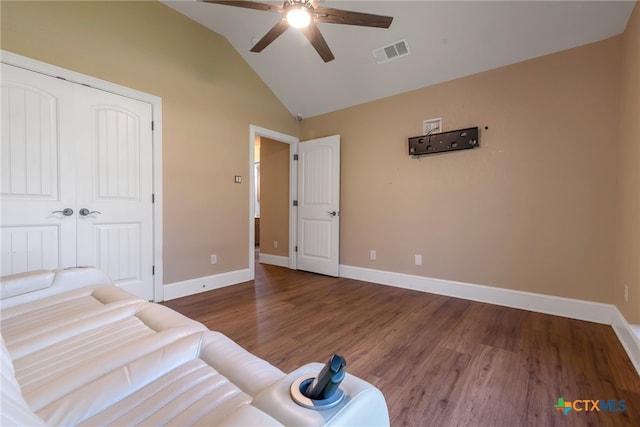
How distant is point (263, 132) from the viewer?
13.1 feet

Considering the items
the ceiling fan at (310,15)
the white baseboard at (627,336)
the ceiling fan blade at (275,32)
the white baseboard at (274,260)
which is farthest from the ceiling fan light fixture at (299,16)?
the white baseboard at (274,260)

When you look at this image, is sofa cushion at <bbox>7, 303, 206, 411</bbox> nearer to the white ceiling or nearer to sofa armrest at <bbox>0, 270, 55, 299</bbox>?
sofa armrest at <bbox>0, 270, 55, 299</bbox>

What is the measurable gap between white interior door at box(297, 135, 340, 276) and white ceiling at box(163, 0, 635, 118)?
0.71 metres

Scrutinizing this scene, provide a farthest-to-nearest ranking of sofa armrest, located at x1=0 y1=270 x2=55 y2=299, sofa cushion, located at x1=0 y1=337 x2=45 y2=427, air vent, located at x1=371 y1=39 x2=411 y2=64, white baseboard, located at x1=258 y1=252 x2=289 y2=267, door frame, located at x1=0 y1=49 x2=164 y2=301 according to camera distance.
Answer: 1. white baseboard, located at x1=258 y1=252 x2=289 y2=267
2. air vent, located at x1=371 y1=39 x2=411 y2=64
3. door frame, located at x1=0 y1=49 x2=164 y2=301
4. sofa armrest, located at x1=0 y1=270 x2=55 y2=299
5. sofa cushion, located at x1=0 y1=337 x2=45 y2=427

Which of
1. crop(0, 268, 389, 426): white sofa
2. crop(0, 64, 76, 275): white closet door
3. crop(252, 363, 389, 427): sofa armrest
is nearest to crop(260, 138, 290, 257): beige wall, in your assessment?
crop(0, 64, 76, 275): white closet door

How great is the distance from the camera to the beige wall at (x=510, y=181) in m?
2.50

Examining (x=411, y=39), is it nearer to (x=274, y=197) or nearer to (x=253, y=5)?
(x=253, y=5)

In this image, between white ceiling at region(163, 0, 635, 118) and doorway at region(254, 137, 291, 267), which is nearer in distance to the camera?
white ceiling at region(163, 0, 635, 118)

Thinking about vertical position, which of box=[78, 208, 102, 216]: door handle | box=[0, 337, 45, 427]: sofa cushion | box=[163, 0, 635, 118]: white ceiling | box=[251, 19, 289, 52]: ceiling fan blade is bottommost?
box=[0, 337, 45, 427]: sofa cushion

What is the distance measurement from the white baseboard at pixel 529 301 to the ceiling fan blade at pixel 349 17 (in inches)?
A: 106

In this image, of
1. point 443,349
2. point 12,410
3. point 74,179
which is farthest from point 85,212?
point 443,349

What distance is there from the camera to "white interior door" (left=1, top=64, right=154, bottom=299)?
7.04 ft

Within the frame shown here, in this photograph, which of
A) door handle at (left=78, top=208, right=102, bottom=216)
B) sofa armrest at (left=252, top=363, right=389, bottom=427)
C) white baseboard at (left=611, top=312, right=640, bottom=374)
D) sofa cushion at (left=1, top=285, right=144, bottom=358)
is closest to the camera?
sofa armrest at (left=252, top=363, right=389, bottom=427)

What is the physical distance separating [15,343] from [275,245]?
3.95m
